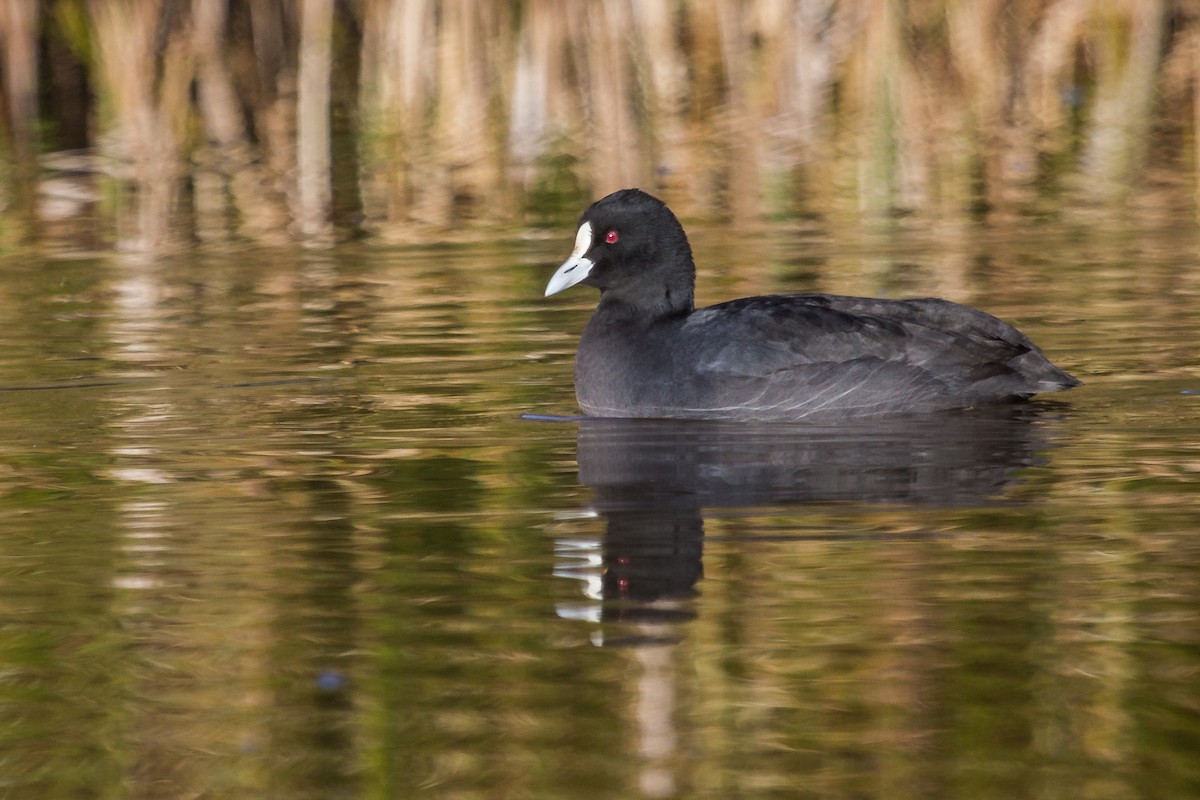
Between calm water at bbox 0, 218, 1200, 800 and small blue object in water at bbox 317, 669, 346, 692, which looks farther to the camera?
small blue object in water at bbox 317, 669, 346, 692

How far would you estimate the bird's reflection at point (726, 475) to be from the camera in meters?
5.65

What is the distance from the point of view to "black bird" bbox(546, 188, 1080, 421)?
8.01 metres

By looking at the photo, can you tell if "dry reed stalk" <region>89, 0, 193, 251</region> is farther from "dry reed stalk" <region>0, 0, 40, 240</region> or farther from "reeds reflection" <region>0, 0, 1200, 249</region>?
"dry reed stalk" <region>0, 0, 40, 240</region>

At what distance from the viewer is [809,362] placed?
8000mm

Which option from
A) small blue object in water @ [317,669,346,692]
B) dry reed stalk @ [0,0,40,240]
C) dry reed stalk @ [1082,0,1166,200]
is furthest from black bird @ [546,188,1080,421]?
dry reed stalk @ [0,0,40,240]

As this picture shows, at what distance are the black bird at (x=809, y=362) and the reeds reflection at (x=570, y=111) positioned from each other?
485cm

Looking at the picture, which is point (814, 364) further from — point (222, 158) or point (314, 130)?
point (314, 130)

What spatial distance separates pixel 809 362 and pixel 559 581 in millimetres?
2582

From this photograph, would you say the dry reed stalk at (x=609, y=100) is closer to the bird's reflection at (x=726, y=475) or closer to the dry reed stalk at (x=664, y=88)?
the dry reed stalk at (x=664, y=88)

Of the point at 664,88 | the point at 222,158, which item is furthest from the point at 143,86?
the point at 664,88

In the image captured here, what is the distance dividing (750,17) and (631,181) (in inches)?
242

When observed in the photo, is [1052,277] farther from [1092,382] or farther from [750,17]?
[750,17]

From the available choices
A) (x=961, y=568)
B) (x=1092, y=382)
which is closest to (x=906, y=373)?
(x=1092, y=382)

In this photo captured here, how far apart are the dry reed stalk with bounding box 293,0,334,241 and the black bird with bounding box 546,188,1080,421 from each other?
5293 mm
